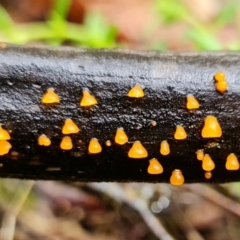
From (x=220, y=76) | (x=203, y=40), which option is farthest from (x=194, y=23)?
(x=220, y=76)

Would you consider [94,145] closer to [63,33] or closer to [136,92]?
[136,92]

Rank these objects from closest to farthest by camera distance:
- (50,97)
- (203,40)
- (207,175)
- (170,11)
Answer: (50,97)
(207,175)
(203,40)
(170,11)

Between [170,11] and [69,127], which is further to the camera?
[170,11]

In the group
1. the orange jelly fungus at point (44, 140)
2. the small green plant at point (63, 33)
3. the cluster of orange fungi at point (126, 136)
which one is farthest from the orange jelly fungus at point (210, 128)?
the small green plant at point (63, 33)

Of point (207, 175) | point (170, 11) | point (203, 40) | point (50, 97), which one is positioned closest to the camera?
point (50, 97)

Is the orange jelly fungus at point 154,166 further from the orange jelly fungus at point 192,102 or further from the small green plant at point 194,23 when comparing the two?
the small green plant at point 194,23

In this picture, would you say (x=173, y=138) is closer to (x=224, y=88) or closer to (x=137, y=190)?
(x=224, y=88)

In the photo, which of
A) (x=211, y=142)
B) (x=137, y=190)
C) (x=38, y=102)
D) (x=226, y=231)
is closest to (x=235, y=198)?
(x=226, y=231)
